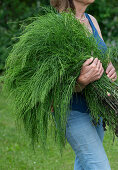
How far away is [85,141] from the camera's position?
8.20 feet

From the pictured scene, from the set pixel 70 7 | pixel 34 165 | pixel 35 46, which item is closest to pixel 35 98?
pixel 35 46

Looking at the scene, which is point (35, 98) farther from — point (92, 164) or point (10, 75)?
point (92, 164)

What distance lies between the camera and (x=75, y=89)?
8.09 ft

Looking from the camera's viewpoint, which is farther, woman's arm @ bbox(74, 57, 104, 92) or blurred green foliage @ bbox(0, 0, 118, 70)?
blurred green foliage @ bbox(0, 0, 118, 70)

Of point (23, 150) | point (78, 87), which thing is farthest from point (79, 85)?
point (23, 150)

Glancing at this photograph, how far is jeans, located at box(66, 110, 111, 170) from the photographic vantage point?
8.09 ft

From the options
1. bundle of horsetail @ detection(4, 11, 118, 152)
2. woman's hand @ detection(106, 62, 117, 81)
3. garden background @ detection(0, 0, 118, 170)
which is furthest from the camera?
garden background @ detection(0, 0, 118, 170)

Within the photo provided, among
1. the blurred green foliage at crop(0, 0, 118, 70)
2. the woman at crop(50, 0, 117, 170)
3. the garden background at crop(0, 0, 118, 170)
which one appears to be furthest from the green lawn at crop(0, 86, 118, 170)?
the blurred green foliage at crop(0, 0, 118, 70)

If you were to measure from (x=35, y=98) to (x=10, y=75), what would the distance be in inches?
12.9

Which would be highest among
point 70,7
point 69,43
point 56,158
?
point 70,7

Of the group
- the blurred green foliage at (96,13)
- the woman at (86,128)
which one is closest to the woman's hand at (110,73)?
the woman at (86,128)

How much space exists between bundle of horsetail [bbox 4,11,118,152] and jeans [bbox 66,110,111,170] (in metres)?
0.08

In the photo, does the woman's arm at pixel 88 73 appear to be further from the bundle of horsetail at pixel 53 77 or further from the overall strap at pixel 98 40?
the overall strap at pixel 98 40

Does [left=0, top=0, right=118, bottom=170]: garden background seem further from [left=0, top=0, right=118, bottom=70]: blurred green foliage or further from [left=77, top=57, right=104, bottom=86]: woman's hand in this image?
[left=0, top=0, right=118, bottom=70]: blurred green foliage
